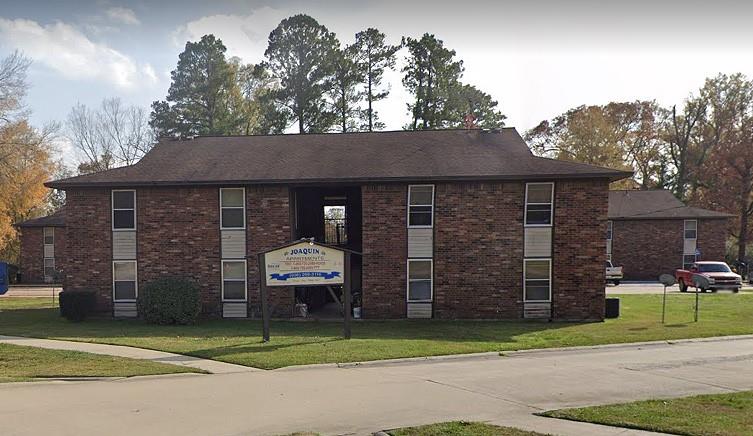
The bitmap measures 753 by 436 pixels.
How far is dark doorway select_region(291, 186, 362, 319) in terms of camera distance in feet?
70.8

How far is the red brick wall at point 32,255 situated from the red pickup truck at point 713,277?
41.1 metres

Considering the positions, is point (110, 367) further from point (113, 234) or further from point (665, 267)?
point (665, 267)

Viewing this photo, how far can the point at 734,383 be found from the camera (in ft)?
32.6

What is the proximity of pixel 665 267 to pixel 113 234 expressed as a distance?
111ft

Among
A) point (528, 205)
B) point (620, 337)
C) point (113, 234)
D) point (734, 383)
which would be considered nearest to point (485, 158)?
point (528, 205)

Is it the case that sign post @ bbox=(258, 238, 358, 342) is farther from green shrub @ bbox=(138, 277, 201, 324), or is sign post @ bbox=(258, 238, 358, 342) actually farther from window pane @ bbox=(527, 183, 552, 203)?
window pane @ bbox=(527, 183, 552, 203)

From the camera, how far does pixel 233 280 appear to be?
65.6 ft

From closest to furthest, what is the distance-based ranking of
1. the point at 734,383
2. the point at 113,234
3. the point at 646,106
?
the point at 734,383
the point at 113,234
the point at 646,106

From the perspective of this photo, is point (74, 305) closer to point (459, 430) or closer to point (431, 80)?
point (459, 430)

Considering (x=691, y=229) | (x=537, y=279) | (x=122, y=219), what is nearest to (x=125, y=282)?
(x=122, y=219)

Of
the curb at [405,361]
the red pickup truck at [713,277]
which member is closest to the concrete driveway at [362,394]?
the curb at [405,361]

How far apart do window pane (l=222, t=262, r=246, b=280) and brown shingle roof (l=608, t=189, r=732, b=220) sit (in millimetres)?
27144

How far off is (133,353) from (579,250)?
1396 centimetres

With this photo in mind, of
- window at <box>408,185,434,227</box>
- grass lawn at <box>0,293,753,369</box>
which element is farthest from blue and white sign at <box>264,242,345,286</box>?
window at <box>408,185,434,227</box>
